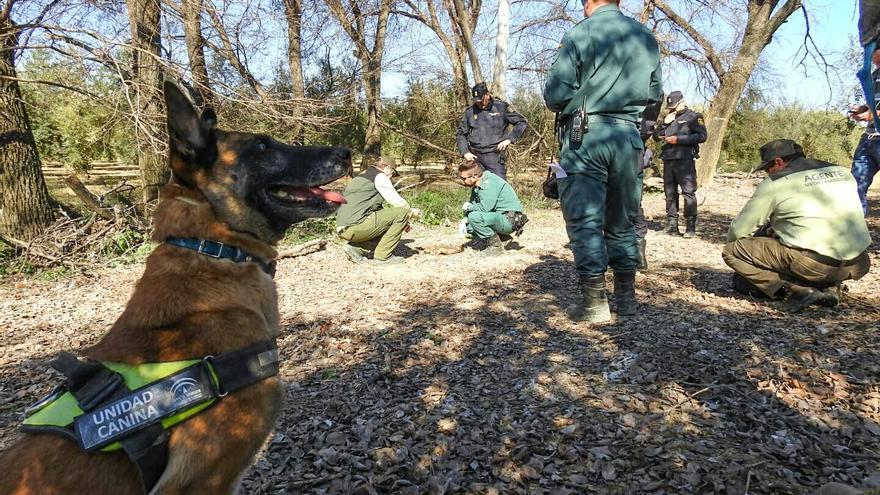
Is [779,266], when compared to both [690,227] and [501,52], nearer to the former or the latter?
[690,227]

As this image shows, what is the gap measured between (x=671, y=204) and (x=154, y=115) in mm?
8258

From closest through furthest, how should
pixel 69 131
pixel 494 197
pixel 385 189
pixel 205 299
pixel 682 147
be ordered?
1. pixel 205 299
2. pixel 385 189
3. pixel 494 197
4. pixel 682 147
5. pixel 69 131

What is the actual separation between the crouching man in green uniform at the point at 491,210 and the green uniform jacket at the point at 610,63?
3.75 meters

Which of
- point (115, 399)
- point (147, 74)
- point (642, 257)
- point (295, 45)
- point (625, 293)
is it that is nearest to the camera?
point (115, 399)

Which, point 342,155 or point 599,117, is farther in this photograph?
point 599,117

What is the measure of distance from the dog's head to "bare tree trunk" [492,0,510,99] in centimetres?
1119

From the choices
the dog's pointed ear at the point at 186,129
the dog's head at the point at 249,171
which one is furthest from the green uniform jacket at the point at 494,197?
the dog's pointed ear at the point at 186,129

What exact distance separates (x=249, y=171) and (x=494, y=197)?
5.98 meters

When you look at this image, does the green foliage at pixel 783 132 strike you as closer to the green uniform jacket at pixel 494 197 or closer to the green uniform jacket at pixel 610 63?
the green uniform jacket at pixel 494 197

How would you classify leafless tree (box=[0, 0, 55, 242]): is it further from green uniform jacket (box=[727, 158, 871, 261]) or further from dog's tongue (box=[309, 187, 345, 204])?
green uniform jacket (box=[727, 158, 871, 261])

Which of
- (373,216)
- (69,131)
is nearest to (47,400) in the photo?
(373,216)

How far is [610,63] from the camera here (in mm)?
4184

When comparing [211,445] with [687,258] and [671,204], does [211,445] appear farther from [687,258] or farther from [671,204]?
[671,204]

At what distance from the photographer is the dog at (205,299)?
5.17ft
